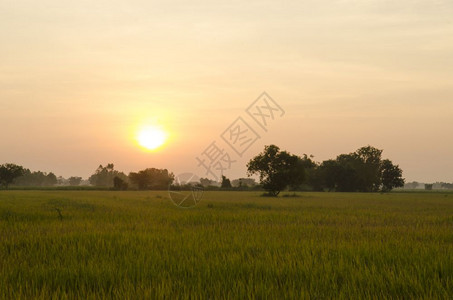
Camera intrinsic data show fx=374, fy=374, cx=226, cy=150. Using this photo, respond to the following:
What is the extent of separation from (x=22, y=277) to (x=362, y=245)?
20.2 feet

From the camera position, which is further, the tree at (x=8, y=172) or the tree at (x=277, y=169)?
the tree at (x=8, y=172)

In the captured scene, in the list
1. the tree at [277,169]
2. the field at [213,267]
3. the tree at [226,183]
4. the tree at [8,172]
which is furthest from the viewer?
the tree at [8,172]

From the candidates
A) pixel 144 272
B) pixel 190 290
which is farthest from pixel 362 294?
pixel 144 272

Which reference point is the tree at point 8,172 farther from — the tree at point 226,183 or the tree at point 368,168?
the tree at point 368,168

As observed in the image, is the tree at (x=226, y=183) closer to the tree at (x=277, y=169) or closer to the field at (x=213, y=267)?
the tree at (x=277, y=169)

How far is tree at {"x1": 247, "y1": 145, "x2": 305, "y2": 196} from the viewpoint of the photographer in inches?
2116

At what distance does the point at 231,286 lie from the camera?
486cm

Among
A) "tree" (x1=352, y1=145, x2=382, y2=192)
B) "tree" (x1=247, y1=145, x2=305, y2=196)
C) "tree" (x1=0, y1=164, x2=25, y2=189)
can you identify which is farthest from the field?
"tree" (x1=0, y1=164, x2=25, y2=189)

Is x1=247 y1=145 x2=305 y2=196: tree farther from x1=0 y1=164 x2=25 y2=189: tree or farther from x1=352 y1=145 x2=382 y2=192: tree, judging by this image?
x1=0 y1=164 x2=25 y2=189: tree

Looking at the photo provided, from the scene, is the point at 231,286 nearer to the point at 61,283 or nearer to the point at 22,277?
the point at 61,283

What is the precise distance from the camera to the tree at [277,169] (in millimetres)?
53750

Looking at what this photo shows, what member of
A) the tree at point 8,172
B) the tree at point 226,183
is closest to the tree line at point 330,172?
the tree at point 226,183

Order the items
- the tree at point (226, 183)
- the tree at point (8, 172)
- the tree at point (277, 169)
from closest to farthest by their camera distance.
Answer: the tree at point (277, 169) < the tree at point (226, 183) < the tree at point (8, 172)

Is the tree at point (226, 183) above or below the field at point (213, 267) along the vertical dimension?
above
